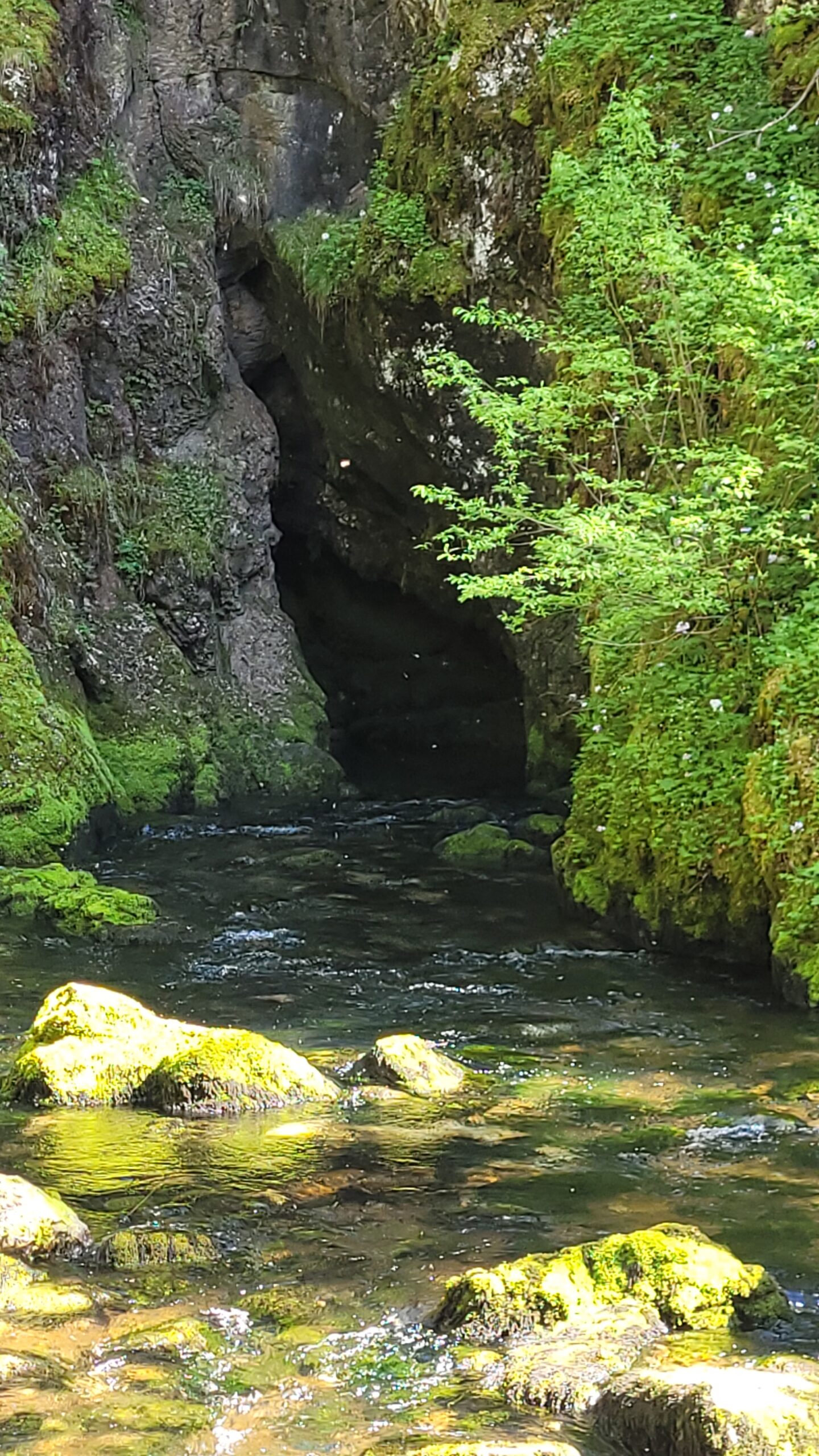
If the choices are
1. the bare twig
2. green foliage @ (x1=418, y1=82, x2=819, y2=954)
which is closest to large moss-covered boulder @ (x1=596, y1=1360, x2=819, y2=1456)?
green foliage @ (x1=418, y1=82, x2=819, y2=954)

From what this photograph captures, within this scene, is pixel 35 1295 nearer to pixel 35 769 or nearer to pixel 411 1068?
pixel 411 1068

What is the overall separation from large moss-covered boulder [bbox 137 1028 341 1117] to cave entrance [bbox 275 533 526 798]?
17.4m

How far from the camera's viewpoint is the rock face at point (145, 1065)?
6.38 meters

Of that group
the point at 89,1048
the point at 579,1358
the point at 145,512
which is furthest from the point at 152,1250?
the point at 145,512

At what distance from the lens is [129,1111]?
6348 mm

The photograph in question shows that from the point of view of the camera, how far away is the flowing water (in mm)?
3811

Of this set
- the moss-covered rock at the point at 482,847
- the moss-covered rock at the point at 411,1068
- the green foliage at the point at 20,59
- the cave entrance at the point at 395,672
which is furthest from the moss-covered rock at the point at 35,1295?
the cave entrance at the point at 395,672

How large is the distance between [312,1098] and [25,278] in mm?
14297

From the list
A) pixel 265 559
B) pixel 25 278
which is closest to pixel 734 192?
pixel 25 278

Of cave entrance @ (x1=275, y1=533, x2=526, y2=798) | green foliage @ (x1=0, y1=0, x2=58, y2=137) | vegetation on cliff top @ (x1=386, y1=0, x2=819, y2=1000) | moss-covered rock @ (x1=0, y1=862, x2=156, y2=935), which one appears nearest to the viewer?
vegetation on cliff top @ (x1=386, y1=0, x2=819, y2=1000)

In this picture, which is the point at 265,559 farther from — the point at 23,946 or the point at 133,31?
the point at 23,946

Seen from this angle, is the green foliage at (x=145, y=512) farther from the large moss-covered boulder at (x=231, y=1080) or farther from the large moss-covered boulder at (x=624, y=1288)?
the large moss-covered boulder at (x=624, y=1288)

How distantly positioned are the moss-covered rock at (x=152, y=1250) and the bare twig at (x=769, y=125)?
29.5 feet

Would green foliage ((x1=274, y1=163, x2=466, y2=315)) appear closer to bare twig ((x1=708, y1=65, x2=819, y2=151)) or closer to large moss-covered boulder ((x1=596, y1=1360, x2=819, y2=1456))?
bare twig ((x1=708, y1=65, x2=819, y2=151))
